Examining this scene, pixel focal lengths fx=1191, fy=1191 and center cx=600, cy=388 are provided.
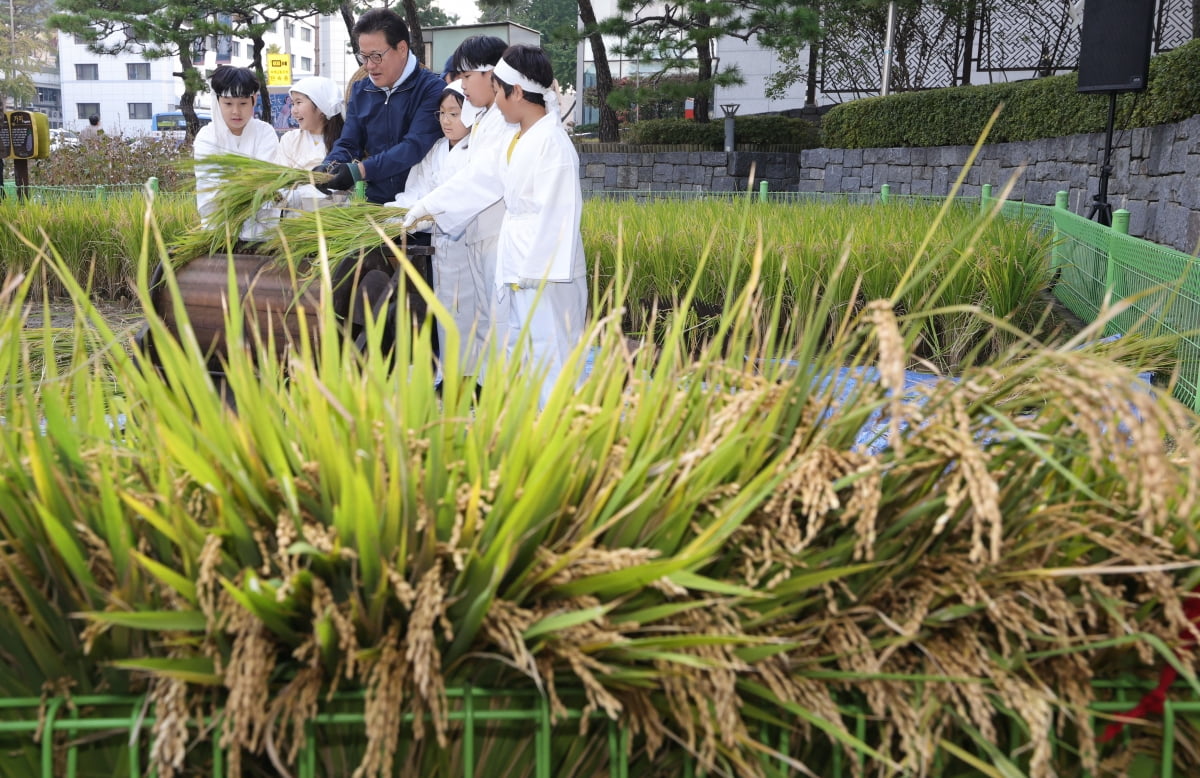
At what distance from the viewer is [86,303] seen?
3.91ft

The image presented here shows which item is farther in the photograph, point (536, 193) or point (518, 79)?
point (536, 193)

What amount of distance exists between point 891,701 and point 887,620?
0.07 metres

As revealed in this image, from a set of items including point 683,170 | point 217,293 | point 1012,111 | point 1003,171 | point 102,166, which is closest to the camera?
point 217,293

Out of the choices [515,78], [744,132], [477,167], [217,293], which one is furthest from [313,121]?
[744,132]

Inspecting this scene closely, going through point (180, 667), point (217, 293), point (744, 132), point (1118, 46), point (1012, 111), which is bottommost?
point (217, 293)

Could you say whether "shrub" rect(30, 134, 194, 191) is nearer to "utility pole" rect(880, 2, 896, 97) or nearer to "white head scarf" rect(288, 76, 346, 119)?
"utility pole" rect(880, 2, 896, 97)

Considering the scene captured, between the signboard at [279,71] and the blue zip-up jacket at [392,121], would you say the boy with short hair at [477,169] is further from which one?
the signboard at [279,71]

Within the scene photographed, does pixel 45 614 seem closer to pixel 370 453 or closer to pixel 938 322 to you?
pixel 370 453

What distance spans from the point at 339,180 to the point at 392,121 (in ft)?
2.23

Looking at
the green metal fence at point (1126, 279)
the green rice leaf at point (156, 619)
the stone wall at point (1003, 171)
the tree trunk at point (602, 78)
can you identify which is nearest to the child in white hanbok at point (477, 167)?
the stone wall at point (1003, 171)

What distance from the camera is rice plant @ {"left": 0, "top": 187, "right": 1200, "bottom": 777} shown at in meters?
0.95

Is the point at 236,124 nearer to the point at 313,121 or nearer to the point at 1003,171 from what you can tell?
the point at 313,121

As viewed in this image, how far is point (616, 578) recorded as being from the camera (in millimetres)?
974

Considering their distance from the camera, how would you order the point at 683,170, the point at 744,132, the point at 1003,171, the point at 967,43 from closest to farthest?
the point at 1003,171 < the point at 967,43 < the point at 683,170 < the point at 744,132
